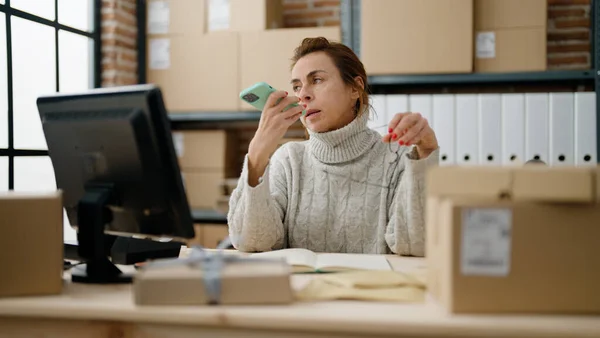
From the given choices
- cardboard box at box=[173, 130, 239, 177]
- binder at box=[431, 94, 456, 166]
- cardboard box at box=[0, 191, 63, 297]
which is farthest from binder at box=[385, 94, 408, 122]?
cardboard box at box=[0, 191, 63, 297]

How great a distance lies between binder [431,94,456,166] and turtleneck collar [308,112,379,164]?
724 millimetres

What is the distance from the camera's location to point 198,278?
0.85 meters

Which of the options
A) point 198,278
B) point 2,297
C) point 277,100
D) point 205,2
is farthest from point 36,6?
point 198,278

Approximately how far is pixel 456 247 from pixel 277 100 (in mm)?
789

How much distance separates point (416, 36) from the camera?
244cm

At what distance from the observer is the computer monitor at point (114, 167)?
98 cm

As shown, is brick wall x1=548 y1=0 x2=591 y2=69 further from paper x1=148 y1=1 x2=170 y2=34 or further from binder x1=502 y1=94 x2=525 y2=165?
paper x1=148 y1=1 x2=170 y2=34

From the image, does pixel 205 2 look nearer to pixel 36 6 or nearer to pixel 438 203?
pixel 36 6

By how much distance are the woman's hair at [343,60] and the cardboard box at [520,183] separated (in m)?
0.97

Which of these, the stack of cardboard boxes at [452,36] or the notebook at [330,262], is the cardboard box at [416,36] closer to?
the stack of cardboard boxes at [452,36]

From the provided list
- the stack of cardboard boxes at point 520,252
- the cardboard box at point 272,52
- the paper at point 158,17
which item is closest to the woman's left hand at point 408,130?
the stack of cardboard boxes at point 520,252

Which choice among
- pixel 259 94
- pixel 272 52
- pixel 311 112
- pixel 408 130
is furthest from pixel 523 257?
pixel 272 52

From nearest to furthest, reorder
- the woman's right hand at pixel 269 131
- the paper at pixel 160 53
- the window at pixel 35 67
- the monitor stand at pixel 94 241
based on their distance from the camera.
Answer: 1. the monitor stand at pixel 94 241
2. the woman's right hand at pixel 269 131
3. the window at pixel 35 67
4. the paper at pixel 160 53

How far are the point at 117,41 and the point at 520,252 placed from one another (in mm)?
2604
